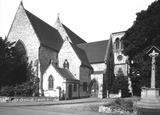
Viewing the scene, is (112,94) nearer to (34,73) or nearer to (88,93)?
(88,93)

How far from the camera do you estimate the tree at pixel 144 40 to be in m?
22.3

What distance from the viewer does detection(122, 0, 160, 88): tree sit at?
2228cm

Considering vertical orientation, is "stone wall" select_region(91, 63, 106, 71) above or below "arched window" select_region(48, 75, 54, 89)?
above

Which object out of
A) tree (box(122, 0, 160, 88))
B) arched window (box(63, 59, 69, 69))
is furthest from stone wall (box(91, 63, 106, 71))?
tree (box(122, 0, 160, 88))

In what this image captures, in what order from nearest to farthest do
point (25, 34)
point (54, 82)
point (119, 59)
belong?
point (54, 82)
point (25, 34)
point (119, 59)

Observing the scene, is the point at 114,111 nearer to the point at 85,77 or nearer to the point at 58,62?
the point at 85,77

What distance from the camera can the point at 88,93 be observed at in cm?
2945

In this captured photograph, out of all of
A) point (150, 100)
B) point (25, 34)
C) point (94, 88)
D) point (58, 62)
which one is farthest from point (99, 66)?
point (150, 100)

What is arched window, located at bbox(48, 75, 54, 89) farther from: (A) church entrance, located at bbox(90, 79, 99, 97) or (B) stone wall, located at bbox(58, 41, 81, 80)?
(A) church entrance, located at bbox(90, 79, 99, 97)

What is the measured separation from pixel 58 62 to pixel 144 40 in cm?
1546

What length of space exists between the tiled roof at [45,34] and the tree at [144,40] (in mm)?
13778

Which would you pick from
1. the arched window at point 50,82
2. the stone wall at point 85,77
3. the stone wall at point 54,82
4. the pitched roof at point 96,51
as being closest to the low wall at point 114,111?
the stone wall at point 54,82

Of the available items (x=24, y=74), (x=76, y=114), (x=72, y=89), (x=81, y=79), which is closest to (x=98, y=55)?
(x=81, y=79)

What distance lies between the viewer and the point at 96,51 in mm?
34250
